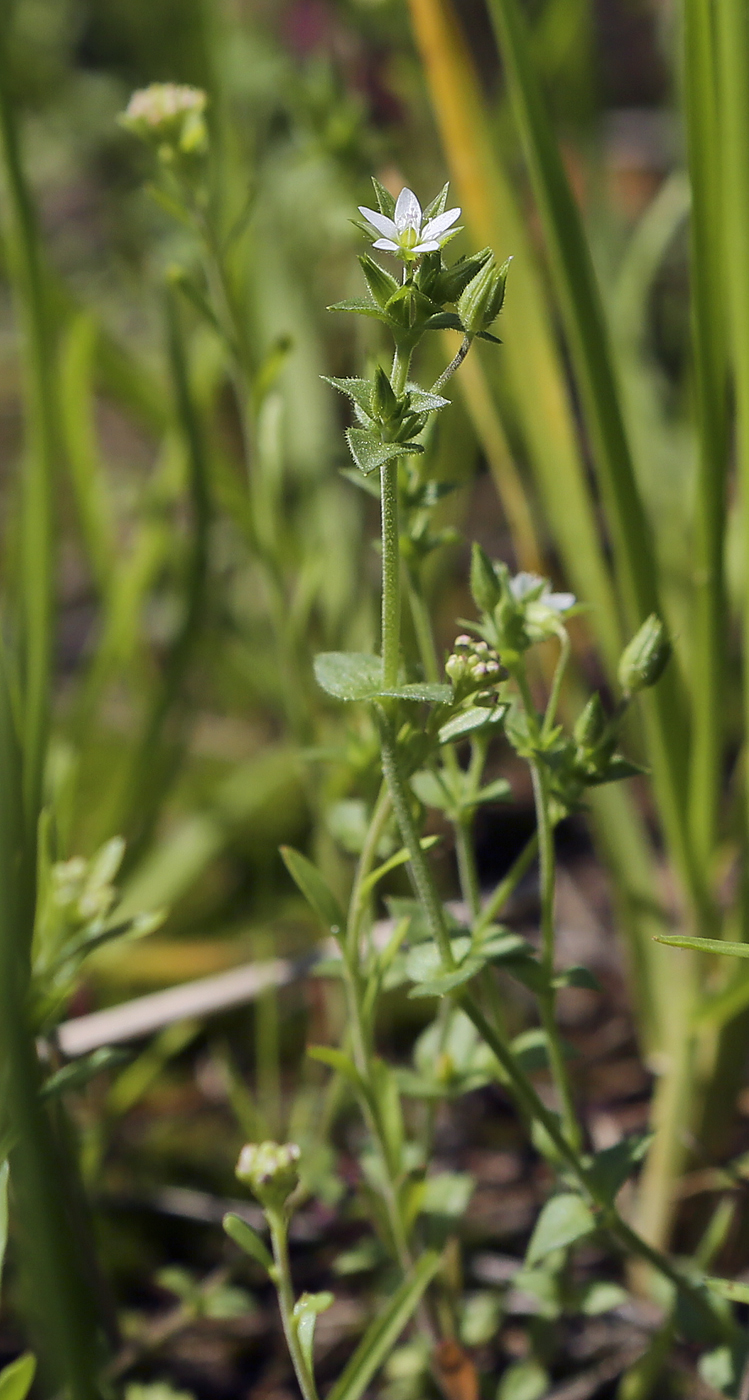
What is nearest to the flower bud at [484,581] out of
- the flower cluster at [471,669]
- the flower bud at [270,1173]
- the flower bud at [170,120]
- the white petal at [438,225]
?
the flower cluster at [471,669]

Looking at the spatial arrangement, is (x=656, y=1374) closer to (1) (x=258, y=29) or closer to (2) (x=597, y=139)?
(2) (x=597, y=139)

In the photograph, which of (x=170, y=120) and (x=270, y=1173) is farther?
(x=170, y=120)

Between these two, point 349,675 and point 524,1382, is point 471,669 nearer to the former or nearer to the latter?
point 349,675

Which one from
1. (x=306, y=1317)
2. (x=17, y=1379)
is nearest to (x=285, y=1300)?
(x=306, y=1317)

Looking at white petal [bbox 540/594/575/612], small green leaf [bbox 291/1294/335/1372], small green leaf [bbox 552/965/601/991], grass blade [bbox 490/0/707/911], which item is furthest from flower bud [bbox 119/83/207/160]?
small green leaf [bbox 291/1294/335/1372]

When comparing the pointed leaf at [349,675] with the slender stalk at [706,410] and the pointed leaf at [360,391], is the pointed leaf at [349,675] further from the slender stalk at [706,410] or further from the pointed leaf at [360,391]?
the slender stalk at [706,410]

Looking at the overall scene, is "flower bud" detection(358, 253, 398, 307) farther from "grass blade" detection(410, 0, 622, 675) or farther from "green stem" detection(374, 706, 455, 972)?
"grass blade" detection(410, 0, 622, 675)

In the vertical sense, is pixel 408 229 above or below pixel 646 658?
above
